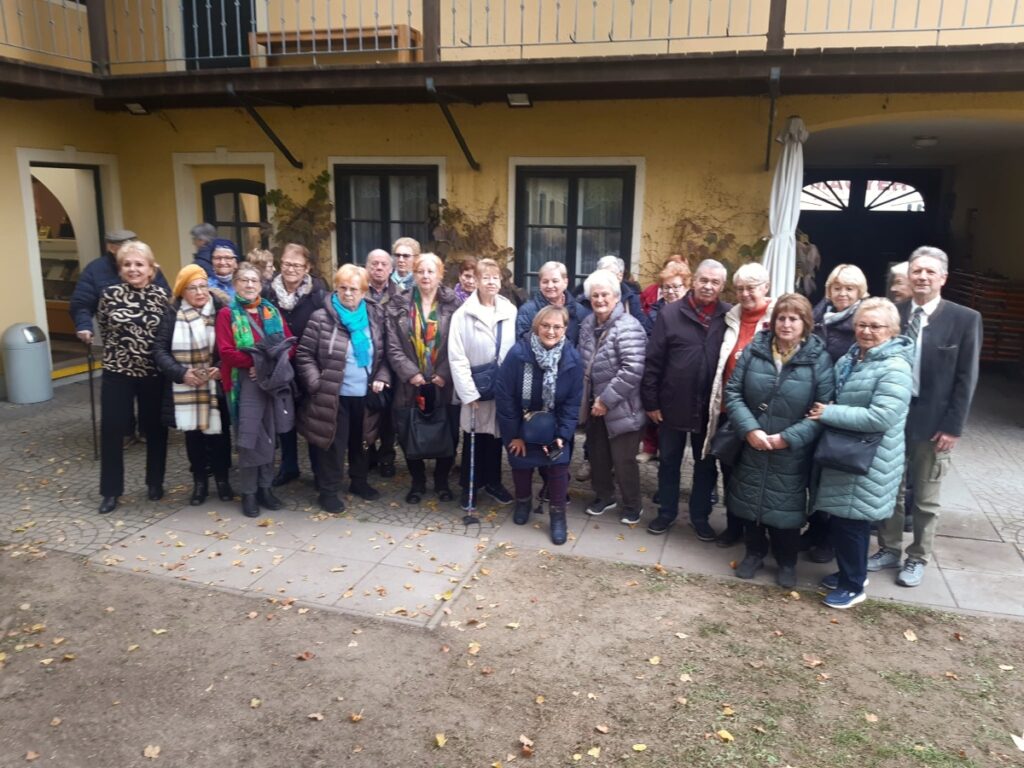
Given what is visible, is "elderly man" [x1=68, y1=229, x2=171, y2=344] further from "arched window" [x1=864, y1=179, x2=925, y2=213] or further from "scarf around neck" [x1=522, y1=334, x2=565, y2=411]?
"arched window" [x1=864, y1=179, x2=925, y2=213]

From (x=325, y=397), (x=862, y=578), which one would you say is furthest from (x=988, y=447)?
(x=325, y=397)

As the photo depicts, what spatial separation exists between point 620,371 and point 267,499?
284 cm

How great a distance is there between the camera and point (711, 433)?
16.8ft

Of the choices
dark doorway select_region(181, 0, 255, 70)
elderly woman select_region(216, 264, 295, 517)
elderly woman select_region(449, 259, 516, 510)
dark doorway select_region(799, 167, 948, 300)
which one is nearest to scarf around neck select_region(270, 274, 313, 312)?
elderly woman select_region(216, 264, 295, 517)

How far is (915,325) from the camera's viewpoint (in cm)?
473

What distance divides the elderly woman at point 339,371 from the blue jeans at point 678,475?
6.90 feet

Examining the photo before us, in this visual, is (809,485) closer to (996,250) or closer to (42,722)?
(42,722)

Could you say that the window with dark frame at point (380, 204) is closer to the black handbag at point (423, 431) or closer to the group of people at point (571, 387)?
the group of people at point (571, 387)

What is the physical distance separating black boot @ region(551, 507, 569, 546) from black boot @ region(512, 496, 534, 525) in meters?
0.28

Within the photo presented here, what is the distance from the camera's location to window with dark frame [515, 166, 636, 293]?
9008mm

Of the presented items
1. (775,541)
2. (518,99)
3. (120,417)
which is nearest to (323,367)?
(120,417)

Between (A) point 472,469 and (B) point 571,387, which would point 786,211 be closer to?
(B) point 571,387

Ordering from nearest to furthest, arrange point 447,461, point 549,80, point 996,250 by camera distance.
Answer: point 447,461 < point 549,80 < point 996,250

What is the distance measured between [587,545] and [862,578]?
174cm
